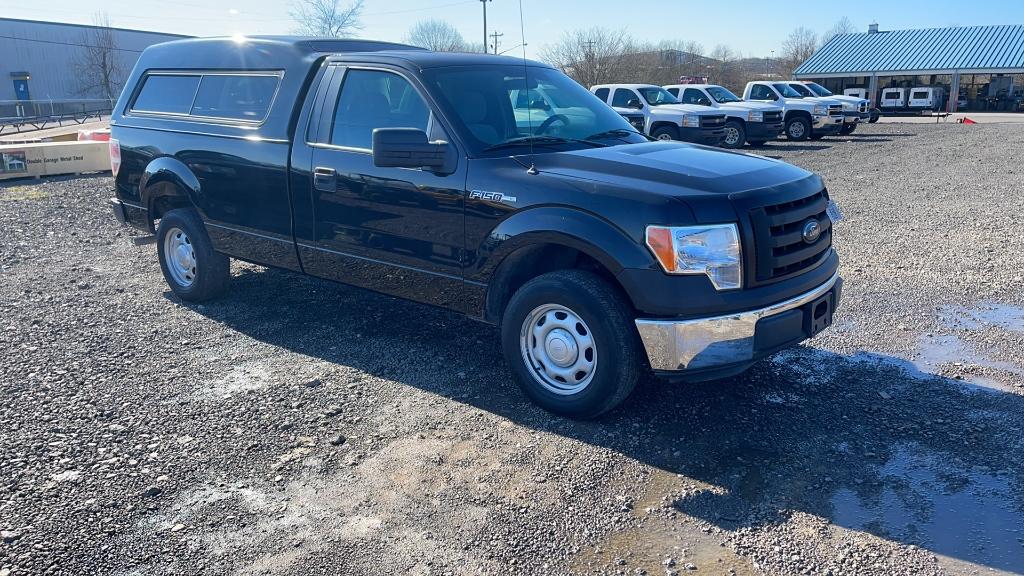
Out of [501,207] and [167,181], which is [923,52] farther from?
[501,207]

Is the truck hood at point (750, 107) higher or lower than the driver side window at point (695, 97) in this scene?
lower

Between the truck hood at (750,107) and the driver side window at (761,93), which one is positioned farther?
the driver side window at (761,93)

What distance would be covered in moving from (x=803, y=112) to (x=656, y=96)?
597 cm

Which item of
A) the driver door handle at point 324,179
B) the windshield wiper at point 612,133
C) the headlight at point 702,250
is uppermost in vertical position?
the windshield wiper at point 612,133

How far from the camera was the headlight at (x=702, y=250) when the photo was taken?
11.8ft

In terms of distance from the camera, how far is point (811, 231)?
4.02m

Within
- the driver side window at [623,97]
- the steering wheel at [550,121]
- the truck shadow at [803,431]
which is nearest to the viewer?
the truck shadow at [803,431]

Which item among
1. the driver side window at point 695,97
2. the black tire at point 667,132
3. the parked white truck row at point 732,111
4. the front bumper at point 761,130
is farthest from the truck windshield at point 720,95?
the black tire at point 667,132

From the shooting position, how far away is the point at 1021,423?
3.95 meters

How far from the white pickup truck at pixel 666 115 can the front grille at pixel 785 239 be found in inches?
574

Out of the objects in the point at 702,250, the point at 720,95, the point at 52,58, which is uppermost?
the point at 52,58

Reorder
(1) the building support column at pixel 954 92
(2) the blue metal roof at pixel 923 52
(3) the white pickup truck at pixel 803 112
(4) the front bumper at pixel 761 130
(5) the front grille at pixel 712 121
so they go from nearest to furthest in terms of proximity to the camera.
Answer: (5) the front grille at pixel 712 121 → (4) the front bumper at pixel 761 130 → (3) the white pickup truck at pixel 803 112 → (1) the building support column at pixel 954 92 → (2) the blue metal roof at pixel 923 52

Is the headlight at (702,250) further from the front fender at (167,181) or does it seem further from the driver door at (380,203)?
the front fender at (167,181)

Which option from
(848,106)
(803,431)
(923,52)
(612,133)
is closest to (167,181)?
(612,133)
